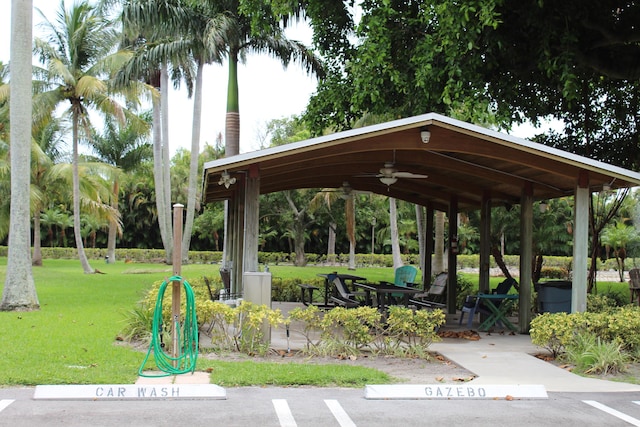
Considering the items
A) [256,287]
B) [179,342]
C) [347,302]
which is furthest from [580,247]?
[179,342]

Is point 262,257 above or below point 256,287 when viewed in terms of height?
below

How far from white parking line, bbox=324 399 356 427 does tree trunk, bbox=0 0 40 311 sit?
8.90 m

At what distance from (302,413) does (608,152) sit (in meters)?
12.9

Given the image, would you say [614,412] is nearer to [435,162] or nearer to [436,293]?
[435,162]

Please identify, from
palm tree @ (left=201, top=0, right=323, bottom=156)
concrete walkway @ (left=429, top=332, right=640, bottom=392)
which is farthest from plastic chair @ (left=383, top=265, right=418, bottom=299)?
palm tree @ (left=201, top=0, right=323, bottom=156)

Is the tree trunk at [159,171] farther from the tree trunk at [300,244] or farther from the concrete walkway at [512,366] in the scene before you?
the concrete walkway at [512,366]

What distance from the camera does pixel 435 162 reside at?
36.7 feet

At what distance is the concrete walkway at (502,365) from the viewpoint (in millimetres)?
7391

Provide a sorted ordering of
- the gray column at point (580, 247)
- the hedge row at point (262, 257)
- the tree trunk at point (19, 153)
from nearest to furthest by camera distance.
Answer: the gray column at point (580, 247) → the tree trunk at point (19, 153) → the hedge row at point (262, 257)

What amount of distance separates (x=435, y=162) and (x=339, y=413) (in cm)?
597

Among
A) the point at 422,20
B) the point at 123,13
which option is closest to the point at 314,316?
the point at 422,20

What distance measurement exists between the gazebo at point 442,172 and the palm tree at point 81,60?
11.4m

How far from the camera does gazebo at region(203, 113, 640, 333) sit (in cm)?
930

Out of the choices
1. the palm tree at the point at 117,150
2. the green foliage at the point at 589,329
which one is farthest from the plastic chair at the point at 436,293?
the palm tree at the point at 117,150
